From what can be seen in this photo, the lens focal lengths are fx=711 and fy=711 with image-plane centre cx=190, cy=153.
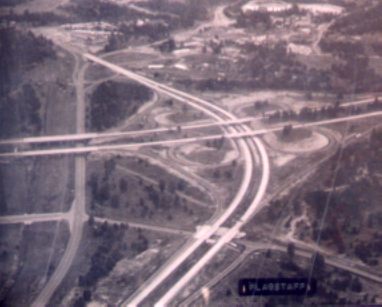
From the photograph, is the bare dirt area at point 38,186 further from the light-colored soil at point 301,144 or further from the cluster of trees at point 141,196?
the light-colored soil at point 301,144

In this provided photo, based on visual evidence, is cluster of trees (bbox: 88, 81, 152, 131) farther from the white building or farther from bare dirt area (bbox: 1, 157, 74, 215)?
the white building

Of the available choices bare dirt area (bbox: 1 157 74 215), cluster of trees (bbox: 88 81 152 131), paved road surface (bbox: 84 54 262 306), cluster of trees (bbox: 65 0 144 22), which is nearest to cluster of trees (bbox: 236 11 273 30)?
cluster of trees (bbox: 65 0 144 22)

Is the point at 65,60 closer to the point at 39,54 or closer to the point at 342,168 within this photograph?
the point at 39,54

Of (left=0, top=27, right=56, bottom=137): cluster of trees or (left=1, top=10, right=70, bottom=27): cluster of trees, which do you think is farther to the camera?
(left=1, top=10, right=70, bottom=27): cluster of trees

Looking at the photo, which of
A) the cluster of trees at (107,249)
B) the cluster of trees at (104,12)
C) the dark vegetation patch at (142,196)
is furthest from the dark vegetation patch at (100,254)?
the cluster of trees at (104,12)

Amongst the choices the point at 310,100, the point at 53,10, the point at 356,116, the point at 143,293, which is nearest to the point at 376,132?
the point at 356,116
